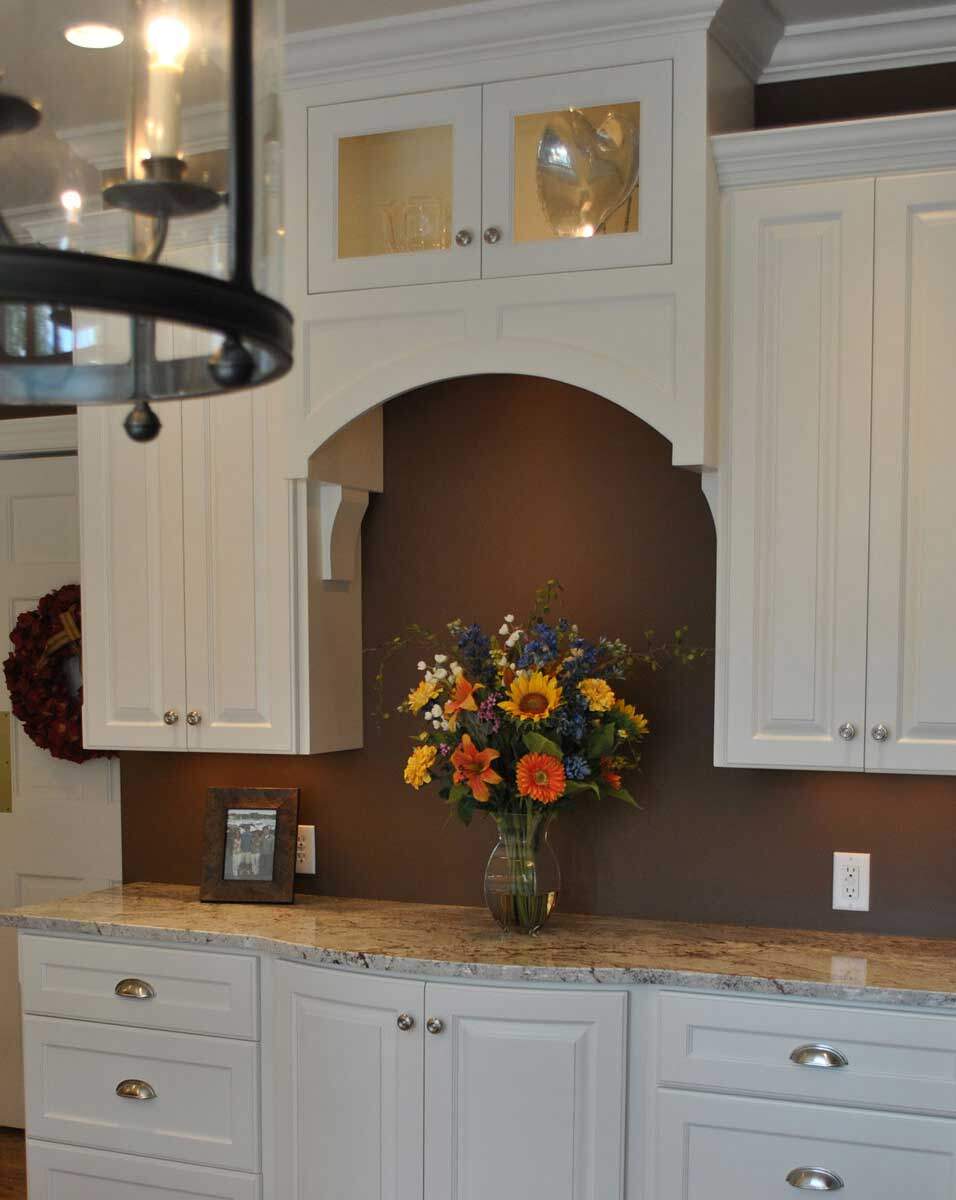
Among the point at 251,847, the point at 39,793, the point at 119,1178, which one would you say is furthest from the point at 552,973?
the point at 39,793

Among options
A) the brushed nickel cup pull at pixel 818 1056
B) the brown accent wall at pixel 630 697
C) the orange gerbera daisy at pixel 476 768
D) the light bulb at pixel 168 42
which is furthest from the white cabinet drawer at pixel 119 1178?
the light bulb at pixel 168 42

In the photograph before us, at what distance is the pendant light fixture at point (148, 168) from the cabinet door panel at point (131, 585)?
2.30 meters

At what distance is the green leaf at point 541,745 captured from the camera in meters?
2.64

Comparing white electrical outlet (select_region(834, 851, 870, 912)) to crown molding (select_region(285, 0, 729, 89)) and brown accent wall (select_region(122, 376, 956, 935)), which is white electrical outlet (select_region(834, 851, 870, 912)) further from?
crown molding (select_region(285, 0, 729, 89))

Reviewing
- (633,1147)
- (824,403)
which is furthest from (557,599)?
(633,1147)

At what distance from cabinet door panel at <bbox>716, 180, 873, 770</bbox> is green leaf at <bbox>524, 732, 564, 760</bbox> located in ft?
1.10

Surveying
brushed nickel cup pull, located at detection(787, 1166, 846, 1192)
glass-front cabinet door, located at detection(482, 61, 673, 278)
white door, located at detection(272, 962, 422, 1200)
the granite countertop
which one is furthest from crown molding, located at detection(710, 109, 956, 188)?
brushed nickel cup pull, located at detection(787, 1166, 846, 1192)

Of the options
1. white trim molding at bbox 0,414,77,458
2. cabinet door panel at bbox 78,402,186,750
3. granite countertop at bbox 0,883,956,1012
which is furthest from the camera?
white trim molding at bbox 0,414,77,458

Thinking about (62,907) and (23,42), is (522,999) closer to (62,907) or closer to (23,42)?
(62,907)

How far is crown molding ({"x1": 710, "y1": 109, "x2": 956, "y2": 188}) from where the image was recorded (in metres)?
2.51

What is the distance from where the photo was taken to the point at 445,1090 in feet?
8.53

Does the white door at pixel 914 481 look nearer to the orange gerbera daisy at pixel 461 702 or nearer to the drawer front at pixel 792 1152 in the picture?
the drawer front at pixel 792 1152

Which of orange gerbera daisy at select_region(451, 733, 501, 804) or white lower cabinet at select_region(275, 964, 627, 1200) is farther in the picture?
orange gerbera daisy at select_region(451, 733, 501, 804)

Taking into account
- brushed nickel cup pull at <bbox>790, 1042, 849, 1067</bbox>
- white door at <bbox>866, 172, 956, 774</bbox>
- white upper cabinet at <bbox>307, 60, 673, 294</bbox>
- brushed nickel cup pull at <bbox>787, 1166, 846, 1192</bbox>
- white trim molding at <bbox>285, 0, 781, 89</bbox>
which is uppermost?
white trim molding at <bbox>285, 0, 781, 89</bbox>
